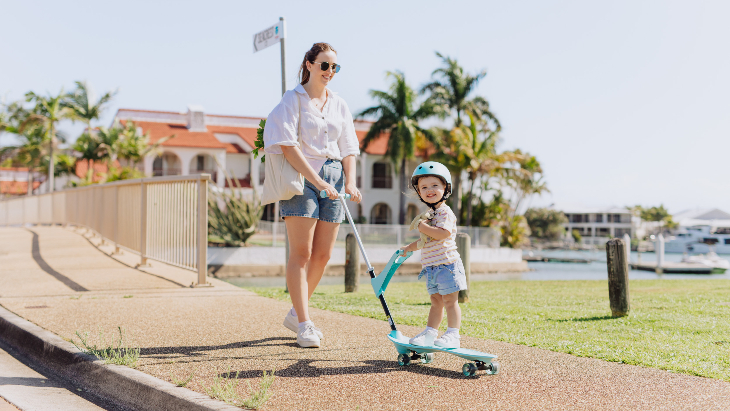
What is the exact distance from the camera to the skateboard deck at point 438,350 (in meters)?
3.47

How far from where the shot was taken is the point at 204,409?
296cm

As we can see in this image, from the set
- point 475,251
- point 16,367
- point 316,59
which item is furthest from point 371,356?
point 475,251

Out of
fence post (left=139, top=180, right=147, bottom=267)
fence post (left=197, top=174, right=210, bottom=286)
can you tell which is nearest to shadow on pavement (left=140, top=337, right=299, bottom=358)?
fence post (left=197, top=174, right=210, bottom=286)

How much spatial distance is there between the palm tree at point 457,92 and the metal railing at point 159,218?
31696 mm

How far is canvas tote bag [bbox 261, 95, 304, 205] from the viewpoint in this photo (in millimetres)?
4121

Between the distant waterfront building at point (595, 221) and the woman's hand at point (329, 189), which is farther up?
the distant waterfront building at point (595, 221)

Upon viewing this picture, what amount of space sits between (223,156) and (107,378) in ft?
132

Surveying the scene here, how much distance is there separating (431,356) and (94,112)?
43624 mm

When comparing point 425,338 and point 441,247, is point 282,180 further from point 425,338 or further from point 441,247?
point 425,338

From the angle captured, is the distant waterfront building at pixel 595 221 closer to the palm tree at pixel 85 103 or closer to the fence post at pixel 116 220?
the palm tree at pixel 85 103

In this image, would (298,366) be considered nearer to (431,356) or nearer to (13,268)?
(431,356)

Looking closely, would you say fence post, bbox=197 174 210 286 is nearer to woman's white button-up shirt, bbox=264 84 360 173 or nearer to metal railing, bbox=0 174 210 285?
metal railing, bbox=0 174 210 285

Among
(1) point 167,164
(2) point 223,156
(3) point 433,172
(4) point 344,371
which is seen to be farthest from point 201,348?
(1) point 167,164

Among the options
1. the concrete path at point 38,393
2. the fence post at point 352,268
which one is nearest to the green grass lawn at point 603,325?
the fence post at point 352,268
